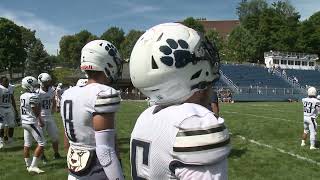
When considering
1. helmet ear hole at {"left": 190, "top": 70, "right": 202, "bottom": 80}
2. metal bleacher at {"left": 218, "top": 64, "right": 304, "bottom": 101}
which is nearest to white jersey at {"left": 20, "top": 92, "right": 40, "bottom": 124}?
helmet ear hole at {"left": 190, "top": 70, "right": 202, "bottom": 80}

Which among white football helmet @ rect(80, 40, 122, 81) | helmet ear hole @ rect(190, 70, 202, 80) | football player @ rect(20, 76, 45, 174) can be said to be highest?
white football helmet @ rect(80, 40, 122, 81)

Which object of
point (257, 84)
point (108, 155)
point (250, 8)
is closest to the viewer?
point (108, 155)

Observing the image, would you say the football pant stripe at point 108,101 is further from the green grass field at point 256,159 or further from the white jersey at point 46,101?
the white jersey at point 46,101

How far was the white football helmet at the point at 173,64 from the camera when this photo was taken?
2432 mm

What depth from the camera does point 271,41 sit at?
97125mm

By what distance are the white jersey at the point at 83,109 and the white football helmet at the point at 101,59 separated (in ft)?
0.63

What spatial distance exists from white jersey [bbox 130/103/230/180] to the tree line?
3088 inches

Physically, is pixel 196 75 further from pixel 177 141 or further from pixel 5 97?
pixel 5 97

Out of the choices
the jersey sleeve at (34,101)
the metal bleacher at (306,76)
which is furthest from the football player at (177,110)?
the metal bleacher at (306,76)

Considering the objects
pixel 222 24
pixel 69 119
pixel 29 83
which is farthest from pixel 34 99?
pixel 222 24

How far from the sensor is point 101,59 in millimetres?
4547

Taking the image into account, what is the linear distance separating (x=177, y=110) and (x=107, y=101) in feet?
5.91

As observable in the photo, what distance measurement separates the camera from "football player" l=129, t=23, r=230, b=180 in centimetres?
222

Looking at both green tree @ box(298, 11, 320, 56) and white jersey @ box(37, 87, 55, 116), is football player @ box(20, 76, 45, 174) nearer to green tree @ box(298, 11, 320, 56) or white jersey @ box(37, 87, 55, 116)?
white jersey @ box(37, 87, 55, 116)
